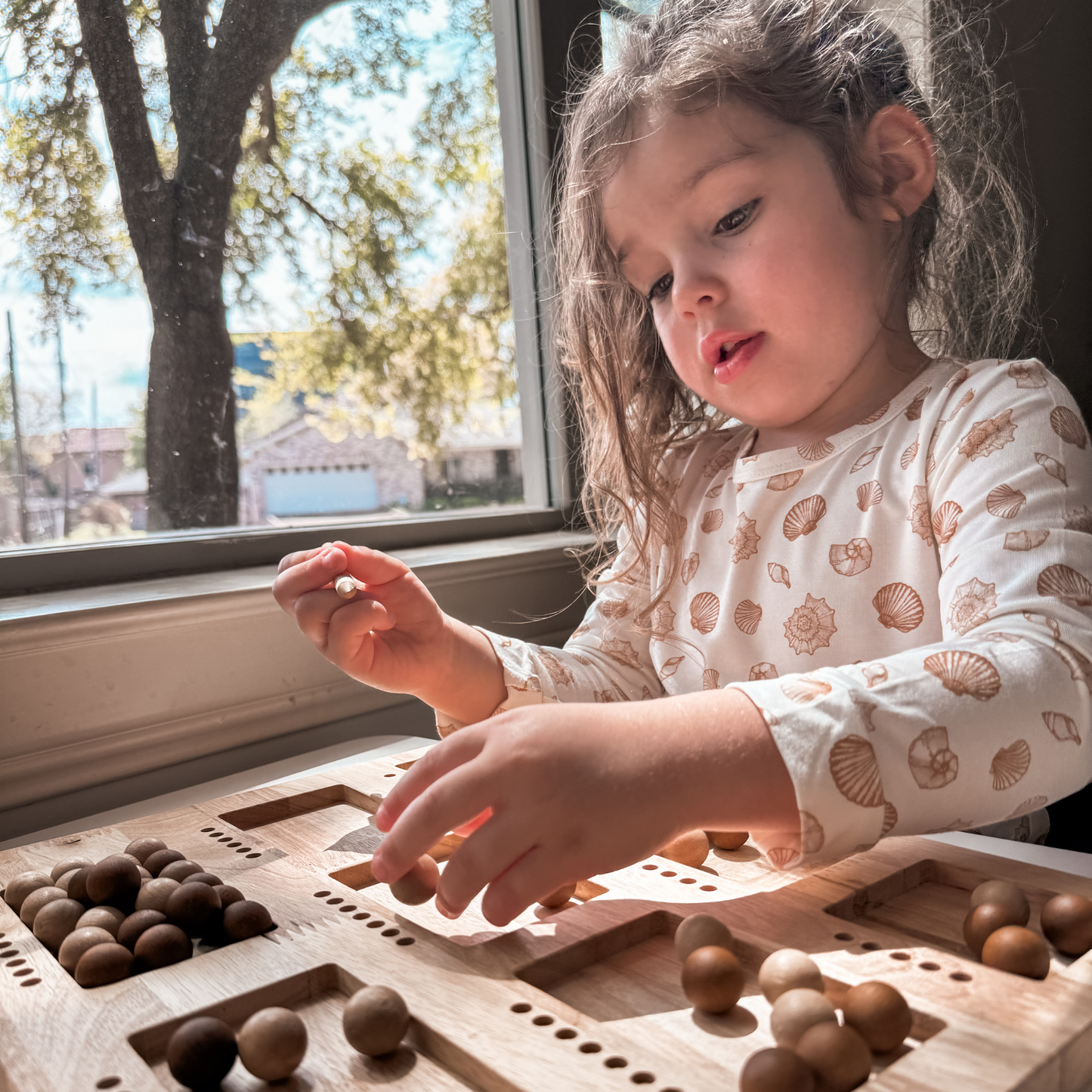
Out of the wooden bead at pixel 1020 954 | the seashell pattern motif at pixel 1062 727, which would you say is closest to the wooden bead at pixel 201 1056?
the wooden bead at pixel 1020 954

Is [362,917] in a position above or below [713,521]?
below

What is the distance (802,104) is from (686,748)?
23.2 inches

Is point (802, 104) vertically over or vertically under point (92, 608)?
over

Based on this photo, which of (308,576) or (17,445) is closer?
(308,576)

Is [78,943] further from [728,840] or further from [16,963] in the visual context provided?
[728,840]

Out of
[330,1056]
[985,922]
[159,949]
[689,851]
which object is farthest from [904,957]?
[159,949]

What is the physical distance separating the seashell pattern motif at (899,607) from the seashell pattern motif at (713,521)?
188 millimetres

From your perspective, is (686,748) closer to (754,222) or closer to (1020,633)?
(1020,633)

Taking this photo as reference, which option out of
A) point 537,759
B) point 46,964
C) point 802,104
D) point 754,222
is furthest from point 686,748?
point 802,104

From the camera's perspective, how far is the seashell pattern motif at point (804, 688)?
51 centimetres

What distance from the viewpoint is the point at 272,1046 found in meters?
0.39

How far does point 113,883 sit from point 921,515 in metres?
0.62

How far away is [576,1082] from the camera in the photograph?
364 mm

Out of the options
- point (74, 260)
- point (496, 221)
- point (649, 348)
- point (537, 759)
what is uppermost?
point (496, 221)
